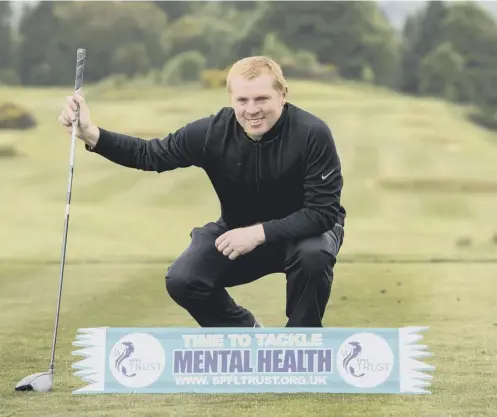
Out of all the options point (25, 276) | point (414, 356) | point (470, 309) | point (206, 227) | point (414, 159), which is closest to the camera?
point (414, 356)

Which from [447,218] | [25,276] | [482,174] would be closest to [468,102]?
[482,174]

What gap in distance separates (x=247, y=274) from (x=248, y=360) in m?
0.47

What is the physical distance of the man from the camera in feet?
10.8

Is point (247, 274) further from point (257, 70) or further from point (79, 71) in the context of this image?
point (79, 71)

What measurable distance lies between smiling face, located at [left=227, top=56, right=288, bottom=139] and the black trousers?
0.37 metres

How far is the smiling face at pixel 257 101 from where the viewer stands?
3.23m

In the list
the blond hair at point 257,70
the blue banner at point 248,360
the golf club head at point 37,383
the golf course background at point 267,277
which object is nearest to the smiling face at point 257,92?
the blond hair at point 257,70

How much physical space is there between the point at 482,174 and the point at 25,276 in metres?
4.21

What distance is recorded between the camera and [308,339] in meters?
3.15

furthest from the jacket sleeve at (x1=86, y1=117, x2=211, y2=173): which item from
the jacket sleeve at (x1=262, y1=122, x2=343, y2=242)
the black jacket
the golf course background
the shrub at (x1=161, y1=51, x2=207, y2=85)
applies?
the shrub at (x1=161, y1=51, x2=207, y2=85)

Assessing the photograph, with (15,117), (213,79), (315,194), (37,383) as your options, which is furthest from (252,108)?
(15,117)

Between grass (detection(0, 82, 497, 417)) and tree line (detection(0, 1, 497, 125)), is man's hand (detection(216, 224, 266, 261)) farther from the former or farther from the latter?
tree line (detection(0, 1, 497, 125))

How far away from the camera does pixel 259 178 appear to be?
11.0 ft

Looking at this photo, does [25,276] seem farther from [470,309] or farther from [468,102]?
[468,102]
